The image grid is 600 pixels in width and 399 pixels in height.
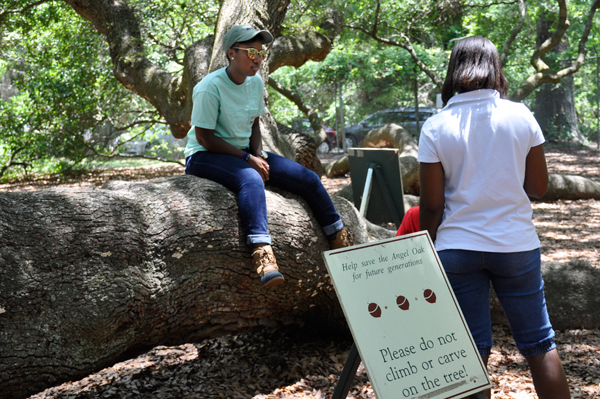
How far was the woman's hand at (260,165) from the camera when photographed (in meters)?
3.11

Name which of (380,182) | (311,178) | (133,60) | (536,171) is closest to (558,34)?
(380,182)

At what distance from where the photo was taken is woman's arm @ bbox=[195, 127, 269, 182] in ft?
9.96

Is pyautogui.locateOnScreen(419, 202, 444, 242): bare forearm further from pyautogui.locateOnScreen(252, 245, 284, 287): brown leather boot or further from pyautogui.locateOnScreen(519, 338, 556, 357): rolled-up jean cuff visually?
pyautogui.locateOnScreen(252, 245, 284, 287): brown leather boot

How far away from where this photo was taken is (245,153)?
10.2ft

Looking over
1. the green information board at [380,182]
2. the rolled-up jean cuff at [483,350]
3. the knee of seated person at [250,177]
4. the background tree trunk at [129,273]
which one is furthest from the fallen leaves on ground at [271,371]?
the green information board at [380,182]

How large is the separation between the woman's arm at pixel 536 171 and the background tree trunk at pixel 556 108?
51.8 ft

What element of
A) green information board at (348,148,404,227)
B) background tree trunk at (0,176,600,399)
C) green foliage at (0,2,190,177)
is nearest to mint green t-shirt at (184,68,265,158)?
background tree trunk at (0,176,600,399)

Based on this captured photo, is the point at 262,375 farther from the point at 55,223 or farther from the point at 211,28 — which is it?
the point at 211,28

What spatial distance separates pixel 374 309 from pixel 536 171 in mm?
850

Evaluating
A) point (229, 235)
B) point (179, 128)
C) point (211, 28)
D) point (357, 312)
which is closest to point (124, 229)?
point (229, 235)

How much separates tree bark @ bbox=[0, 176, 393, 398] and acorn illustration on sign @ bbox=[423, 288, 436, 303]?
115 centimetres

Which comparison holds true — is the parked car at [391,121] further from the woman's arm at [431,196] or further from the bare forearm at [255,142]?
the woman's arm at [431,196]

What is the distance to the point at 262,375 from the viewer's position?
11.4 ft

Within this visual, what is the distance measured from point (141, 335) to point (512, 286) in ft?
5.97
